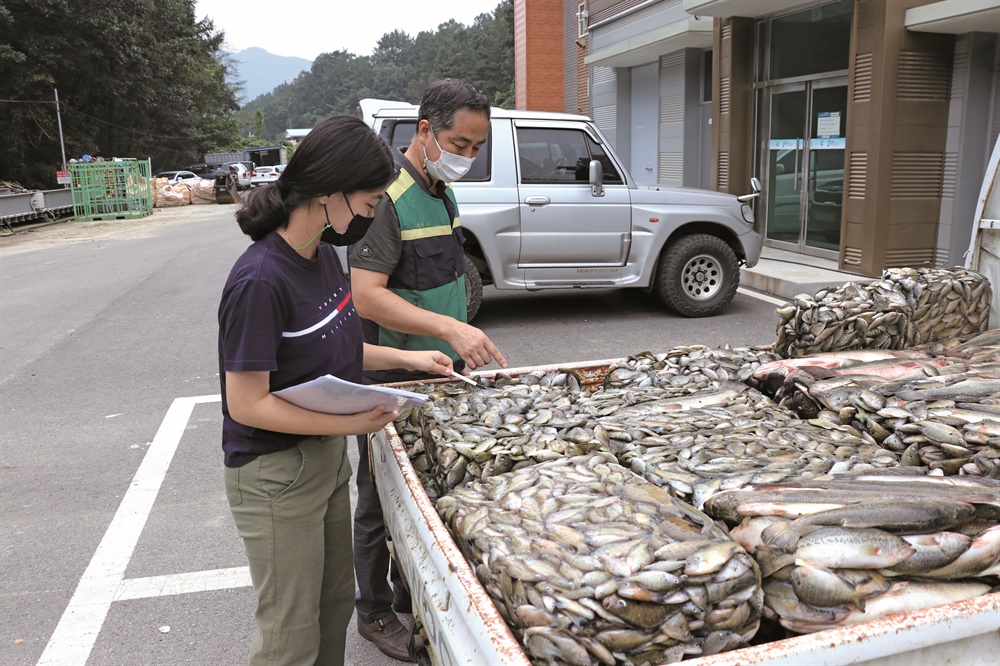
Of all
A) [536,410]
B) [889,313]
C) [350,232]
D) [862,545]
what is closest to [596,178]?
[889,313]

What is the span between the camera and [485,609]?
1587mm

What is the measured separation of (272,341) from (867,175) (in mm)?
10751

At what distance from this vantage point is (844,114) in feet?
40.2

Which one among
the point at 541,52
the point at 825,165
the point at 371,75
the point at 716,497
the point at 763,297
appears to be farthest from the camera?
the point at 371,75

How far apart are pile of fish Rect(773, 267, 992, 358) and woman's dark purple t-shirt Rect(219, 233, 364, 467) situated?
5.95ft

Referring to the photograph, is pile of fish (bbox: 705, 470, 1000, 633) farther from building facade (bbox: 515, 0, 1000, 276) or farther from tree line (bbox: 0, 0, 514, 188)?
tree line (bbox: 0, 0, 514, 188)

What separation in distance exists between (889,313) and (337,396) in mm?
2290

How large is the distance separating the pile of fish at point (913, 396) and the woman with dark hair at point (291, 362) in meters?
1.42

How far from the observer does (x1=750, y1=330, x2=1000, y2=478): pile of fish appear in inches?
87.1

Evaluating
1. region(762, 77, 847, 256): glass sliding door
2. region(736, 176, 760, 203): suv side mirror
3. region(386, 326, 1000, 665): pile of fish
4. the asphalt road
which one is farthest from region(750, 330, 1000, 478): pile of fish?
region(762, 77, 847, 256): glass sliding door

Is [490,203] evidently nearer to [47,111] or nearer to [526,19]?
[526,19]

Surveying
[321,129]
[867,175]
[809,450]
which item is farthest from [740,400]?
[867,175]

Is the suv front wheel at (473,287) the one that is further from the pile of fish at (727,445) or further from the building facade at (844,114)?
the pile of fish at (727,445)

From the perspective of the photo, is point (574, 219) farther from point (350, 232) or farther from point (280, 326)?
point (280, 326)
